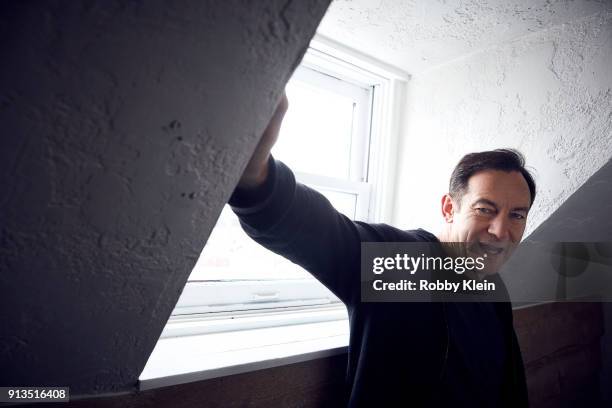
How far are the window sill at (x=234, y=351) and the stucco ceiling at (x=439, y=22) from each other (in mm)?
1135

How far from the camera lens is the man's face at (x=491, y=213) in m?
1.13

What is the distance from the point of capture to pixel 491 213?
1145 millimetres

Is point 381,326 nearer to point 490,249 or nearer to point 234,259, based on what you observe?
point 490,249

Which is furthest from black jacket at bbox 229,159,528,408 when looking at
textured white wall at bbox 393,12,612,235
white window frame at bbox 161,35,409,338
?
textured white wall at bbox 393,12,612,235

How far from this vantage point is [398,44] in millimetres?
1413

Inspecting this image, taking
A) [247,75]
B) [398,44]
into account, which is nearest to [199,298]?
[247,75]

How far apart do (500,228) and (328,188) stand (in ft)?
2.47

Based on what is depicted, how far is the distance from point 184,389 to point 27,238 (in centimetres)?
48

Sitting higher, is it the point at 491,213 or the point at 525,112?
the point at 525,112

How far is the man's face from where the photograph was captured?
3.71ft

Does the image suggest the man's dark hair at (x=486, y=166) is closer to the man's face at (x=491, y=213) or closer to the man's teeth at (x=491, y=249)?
the man's face at (x=491, y=213)

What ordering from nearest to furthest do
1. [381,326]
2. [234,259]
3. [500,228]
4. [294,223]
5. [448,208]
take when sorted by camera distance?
[294,223]
[381,326]
[500,228]
[448,208]
[234,259]

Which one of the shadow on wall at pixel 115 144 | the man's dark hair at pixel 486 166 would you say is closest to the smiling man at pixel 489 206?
the man's dark hair at pixel 486 166

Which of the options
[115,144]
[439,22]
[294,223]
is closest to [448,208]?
[439,22]
